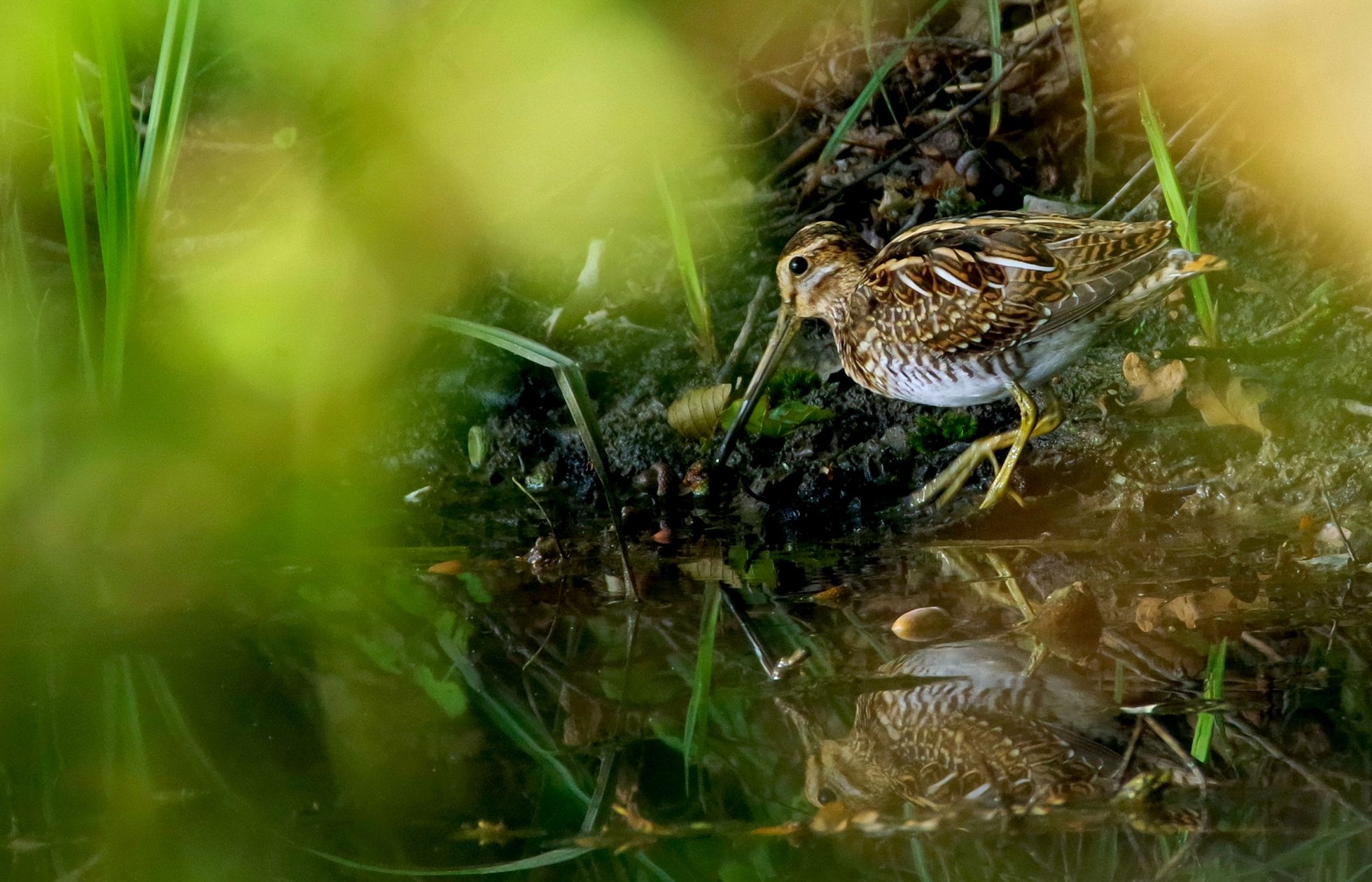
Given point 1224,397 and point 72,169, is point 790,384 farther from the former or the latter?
point 72,169

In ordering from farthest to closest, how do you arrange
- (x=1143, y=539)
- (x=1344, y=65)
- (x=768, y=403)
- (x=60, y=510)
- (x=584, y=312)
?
(x=584, y=312)
(x=768, y=403)
(x=1344, y=65)
(x=60, y=510)
(x=1143, y=539)

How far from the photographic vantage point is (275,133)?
512cm

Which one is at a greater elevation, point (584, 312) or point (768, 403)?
point (584, 312)

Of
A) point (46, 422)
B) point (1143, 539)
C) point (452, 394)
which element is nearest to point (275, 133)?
point (452, 394)

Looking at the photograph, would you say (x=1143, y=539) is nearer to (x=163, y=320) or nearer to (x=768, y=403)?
(x=768, y=403)

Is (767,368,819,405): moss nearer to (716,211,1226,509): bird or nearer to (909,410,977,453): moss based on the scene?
(716,211,1226,509): bird

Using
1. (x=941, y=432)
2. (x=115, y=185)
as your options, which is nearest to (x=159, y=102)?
(x=115, y=185)

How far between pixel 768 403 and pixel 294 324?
1.76 metres

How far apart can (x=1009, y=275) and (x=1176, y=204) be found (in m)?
0.73

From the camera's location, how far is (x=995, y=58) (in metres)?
4.69

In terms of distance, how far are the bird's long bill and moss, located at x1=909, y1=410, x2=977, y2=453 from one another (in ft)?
1.78

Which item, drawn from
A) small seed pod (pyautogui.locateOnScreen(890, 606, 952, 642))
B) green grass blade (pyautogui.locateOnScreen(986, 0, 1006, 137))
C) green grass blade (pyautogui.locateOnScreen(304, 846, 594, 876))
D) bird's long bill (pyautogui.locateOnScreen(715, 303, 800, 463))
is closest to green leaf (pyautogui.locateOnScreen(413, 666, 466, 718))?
green grass blade (pyautogui.locateOnScreen(304, 846, 594, 876))

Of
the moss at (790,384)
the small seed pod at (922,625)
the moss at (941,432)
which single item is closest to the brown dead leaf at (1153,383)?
the moss at (941,432)

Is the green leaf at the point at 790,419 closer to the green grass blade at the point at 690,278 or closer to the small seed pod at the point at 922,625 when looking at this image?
the green grass blade at the point at 690,278
